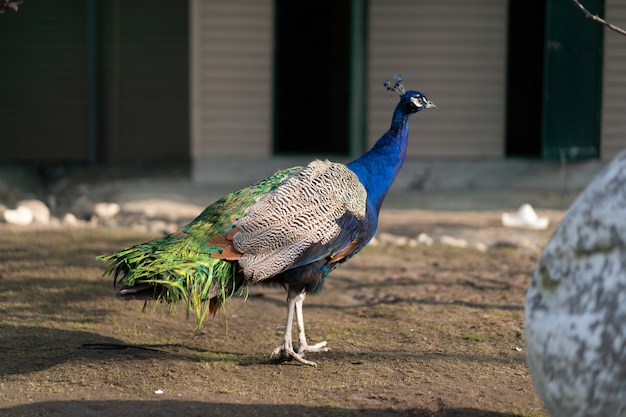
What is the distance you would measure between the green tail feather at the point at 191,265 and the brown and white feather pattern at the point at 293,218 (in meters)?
0.09

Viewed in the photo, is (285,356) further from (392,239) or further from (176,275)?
(392,239)

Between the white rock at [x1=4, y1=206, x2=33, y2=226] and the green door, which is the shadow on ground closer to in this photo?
the white rock at [x1=4, y1=206, x2=33, y2=226]

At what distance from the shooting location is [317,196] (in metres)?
4.96

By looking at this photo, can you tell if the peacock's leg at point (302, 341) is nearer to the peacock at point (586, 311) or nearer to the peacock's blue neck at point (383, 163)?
the peacock's blue neck at point (383, 163)

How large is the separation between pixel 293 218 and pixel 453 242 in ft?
12.7

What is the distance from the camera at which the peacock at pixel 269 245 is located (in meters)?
4.53

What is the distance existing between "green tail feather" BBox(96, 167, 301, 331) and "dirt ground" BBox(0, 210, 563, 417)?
1.52 ft

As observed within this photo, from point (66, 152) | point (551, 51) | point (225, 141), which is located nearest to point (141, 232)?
point (225, 141)

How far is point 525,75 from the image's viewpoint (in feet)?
48.4

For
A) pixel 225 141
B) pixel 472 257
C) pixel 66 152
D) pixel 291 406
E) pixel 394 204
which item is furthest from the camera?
pixel 66 152

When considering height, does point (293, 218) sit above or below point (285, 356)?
above

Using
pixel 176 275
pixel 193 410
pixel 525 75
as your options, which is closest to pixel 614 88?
pixel 525 75

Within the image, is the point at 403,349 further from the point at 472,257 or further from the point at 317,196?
the point at 472,257

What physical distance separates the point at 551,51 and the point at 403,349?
21.8ft
